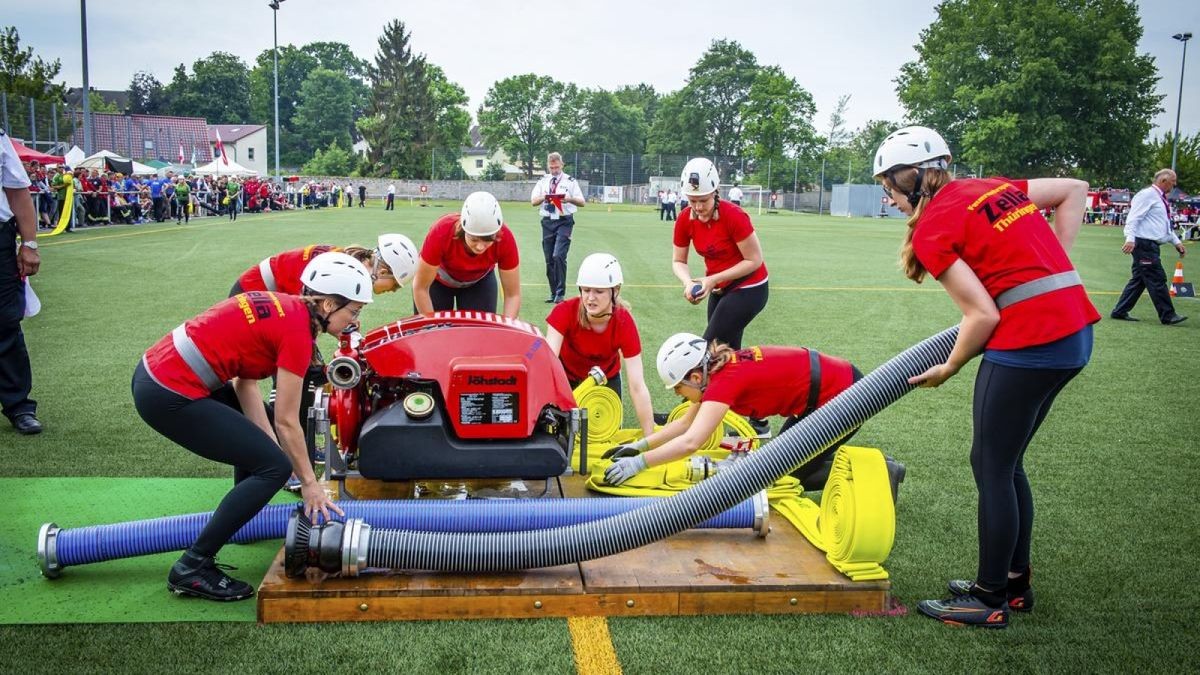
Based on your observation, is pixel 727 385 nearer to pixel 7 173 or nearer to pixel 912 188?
pixel 912 188

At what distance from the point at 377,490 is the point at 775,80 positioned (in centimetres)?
7969

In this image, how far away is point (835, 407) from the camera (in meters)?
3.95

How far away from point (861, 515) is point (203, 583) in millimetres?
2956

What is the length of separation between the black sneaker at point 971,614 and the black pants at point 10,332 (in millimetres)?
6321

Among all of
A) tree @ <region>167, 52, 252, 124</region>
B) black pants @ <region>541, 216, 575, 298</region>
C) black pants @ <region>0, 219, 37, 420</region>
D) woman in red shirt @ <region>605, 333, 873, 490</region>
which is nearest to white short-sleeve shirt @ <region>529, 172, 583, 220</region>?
black pants @ <region>541, 216, 575, 298</region>

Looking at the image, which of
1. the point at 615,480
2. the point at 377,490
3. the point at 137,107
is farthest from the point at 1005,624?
→ the point at 137,107

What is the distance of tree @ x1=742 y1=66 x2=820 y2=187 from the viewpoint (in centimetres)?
7675

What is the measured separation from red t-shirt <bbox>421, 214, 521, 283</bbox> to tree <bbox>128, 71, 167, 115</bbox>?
4575 inches

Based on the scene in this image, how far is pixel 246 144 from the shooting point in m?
87.1

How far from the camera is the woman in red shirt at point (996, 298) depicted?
354cm

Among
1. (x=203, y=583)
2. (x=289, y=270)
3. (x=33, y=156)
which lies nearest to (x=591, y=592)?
(x=203, y=583)

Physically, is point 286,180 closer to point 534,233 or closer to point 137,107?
point 534,233

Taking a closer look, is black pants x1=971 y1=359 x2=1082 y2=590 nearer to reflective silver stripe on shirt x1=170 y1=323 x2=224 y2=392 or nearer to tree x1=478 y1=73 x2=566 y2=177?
reflective silver stripe on shirt x1=170 y1=323 x2=224 y2=392

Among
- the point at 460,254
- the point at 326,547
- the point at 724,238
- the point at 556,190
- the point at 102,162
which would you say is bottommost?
the point at 326,547
